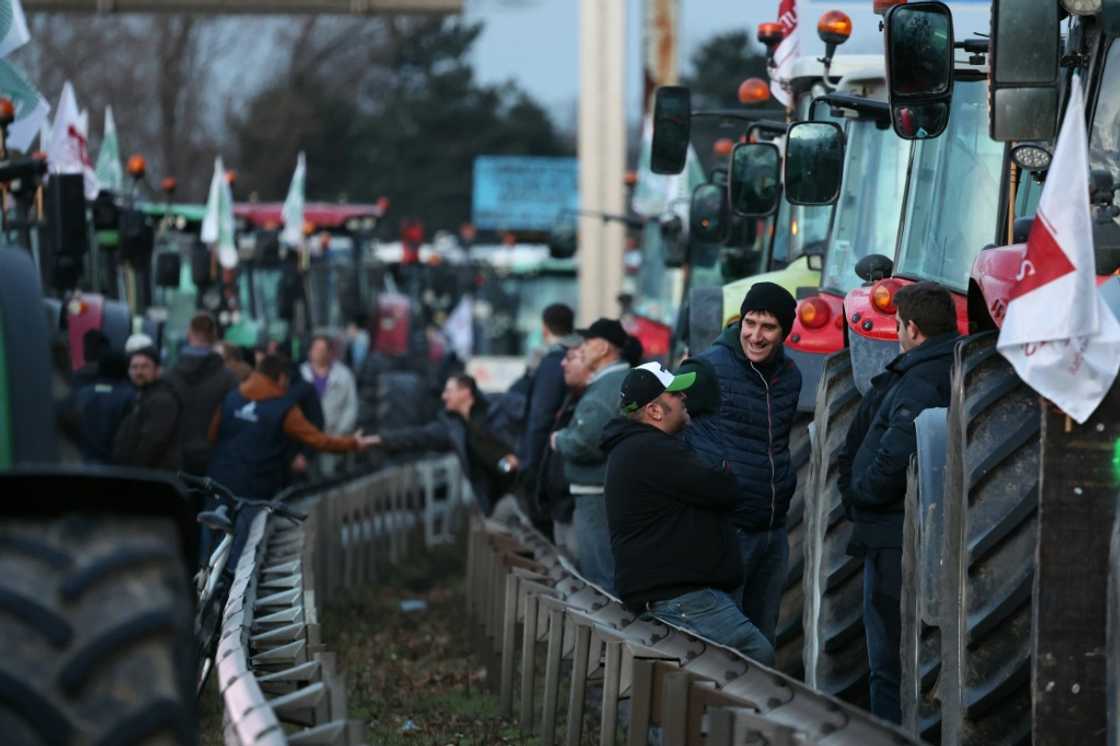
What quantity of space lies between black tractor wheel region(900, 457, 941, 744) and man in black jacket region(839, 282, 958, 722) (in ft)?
1.28

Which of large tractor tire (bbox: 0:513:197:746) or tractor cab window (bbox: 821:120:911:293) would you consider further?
tractor cab window (bbox: 821:120:911:293)

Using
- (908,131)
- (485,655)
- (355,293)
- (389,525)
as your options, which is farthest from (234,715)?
(355,293)

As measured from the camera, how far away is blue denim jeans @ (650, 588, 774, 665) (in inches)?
373

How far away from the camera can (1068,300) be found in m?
6.86

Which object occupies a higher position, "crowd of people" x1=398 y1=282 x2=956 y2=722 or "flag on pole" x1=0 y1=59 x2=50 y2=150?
"flag on pole" x1=0 y1=59 x2=50 y2=150

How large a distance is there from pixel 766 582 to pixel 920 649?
2.21 meters

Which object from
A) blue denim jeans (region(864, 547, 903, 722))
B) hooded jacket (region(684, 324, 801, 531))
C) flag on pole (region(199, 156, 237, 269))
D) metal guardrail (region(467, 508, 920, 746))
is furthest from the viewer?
flag on pole (region(199, 156, 237, 269))

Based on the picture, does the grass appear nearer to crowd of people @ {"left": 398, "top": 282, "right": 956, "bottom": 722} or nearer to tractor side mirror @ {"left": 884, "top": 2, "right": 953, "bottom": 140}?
crowd of people @ {"left": 398, "top": 282, "right": 956, "bottom": 722}

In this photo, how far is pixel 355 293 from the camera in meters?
31.5

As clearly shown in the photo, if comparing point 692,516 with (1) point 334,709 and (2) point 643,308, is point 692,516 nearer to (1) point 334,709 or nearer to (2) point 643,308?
(1) point 334,709

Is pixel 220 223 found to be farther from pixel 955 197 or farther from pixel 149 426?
pixel 955 197

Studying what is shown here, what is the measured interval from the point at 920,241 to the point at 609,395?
6.14ft

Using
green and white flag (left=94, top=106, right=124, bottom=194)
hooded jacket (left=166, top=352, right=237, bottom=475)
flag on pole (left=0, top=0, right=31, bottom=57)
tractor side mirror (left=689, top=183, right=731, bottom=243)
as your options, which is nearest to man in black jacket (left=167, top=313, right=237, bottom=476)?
hooded jacket (left=166, top=352, right=237, bottom=475)

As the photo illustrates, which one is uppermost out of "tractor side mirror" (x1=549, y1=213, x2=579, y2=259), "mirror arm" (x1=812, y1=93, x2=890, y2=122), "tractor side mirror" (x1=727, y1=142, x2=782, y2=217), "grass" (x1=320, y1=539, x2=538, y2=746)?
"mirror arm" (x1=812, y1=93, x2=890, y2=122)
